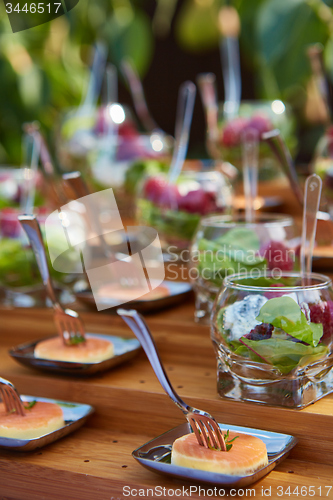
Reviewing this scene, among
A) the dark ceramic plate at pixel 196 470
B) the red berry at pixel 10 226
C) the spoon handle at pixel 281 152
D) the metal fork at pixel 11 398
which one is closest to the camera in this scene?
the dark ceramic plate at pixel 196 470

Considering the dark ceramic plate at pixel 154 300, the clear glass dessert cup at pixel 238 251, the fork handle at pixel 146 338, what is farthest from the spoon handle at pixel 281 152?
the fork handle at pixel 146 338

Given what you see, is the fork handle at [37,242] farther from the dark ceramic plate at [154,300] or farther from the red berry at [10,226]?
the red berry at [10,226]

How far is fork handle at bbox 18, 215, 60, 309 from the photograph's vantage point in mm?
665

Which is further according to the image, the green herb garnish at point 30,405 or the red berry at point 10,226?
the red berry at point 10,226

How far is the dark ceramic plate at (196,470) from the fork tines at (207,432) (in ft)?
0.09

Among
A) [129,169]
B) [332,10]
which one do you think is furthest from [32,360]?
[332,10]

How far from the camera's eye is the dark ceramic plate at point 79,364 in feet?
2.20

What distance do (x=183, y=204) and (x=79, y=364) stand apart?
0.34 metres

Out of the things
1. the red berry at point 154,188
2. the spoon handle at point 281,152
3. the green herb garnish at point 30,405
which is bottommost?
the green herb garnish at point 30,405

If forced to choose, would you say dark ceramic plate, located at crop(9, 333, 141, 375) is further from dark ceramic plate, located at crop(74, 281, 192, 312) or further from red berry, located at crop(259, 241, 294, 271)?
red berry, located at crop(259, 241, 294, 271)

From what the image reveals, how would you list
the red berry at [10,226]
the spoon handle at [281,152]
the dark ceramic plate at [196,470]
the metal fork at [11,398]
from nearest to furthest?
the dark ceramic plate at [196,470], the metal fork at [11,398], the spoon handle at [281,152], the red berry at [10,226]

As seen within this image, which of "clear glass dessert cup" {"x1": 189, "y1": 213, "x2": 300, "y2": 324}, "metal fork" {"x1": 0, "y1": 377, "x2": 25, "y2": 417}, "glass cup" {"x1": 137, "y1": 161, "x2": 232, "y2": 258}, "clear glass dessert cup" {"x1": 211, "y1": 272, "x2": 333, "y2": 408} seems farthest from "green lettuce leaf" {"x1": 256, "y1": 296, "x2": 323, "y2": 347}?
"glass cup" {"x1": 137, "y1": 161, "x2": 232, "y2": 258}

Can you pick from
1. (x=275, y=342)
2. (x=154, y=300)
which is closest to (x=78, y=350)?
(x=154, y=300)

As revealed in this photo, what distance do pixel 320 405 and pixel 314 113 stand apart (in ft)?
3.98
